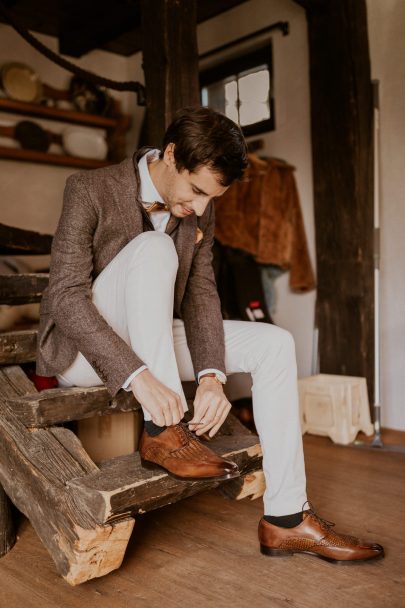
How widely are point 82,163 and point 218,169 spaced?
291cm

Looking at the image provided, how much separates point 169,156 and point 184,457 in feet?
2.66

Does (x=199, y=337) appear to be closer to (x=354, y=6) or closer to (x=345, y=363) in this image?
(x=345, y=363)

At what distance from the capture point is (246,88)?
12.7 ft

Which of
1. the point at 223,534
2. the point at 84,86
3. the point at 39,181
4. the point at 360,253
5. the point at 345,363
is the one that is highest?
the point at 84,86

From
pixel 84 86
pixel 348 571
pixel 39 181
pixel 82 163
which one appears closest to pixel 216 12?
pixel 84 86

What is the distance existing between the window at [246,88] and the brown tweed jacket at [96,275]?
2.16 metres

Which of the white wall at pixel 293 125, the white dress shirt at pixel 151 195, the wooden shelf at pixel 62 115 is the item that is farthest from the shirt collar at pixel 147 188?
the wooden shelf at pixel 62 115

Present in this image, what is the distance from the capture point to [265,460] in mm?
1615

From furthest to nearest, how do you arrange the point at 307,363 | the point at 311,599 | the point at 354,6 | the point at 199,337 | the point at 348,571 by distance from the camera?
the point at 307,363, the point at 354,6, the point at 199,337, the point at 348,571, the point at 311,599

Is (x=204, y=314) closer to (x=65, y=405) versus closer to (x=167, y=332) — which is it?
(x=167, y=332)

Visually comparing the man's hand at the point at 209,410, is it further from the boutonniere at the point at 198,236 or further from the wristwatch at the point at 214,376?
the boutonniere at the point at 198,236

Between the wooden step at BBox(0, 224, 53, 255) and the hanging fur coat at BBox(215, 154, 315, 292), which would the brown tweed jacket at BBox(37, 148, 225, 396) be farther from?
the hanging fur coat at BBox(215, 154, 315, 292)

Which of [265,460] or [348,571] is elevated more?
[265,460]

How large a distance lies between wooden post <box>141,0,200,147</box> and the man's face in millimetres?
820
